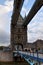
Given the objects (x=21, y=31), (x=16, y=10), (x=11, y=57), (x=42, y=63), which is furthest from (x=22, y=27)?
(x=42, y=63)

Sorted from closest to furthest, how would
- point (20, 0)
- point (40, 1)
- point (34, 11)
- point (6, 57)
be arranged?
point (40, 1), point (20, 0), point (34, 11), point (6, 57)

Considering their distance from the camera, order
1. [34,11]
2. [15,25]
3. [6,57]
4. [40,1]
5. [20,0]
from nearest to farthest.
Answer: [40,1], [20,0], [34,11], [6,57], [15,25]

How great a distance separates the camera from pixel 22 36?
49.7 meters

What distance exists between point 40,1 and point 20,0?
3.93 meters

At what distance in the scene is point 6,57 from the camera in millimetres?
43219

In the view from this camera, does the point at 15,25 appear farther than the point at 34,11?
Yes

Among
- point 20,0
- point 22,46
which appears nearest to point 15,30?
point 22,46

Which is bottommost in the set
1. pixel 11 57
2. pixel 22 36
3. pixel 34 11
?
pixel 11 57

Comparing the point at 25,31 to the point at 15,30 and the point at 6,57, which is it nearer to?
the point at 15,30

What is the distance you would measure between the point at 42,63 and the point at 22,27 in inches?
1416

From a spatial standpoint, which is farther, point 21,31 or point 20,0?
point 21,31

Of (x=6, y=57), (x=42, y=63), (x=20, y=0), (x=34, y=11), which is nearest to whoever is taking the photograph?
(x=42, y=63)

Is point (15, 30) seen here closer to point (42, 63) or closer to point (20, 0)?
point (20, 0)

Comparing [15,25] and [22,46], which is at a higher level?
[15,25]
